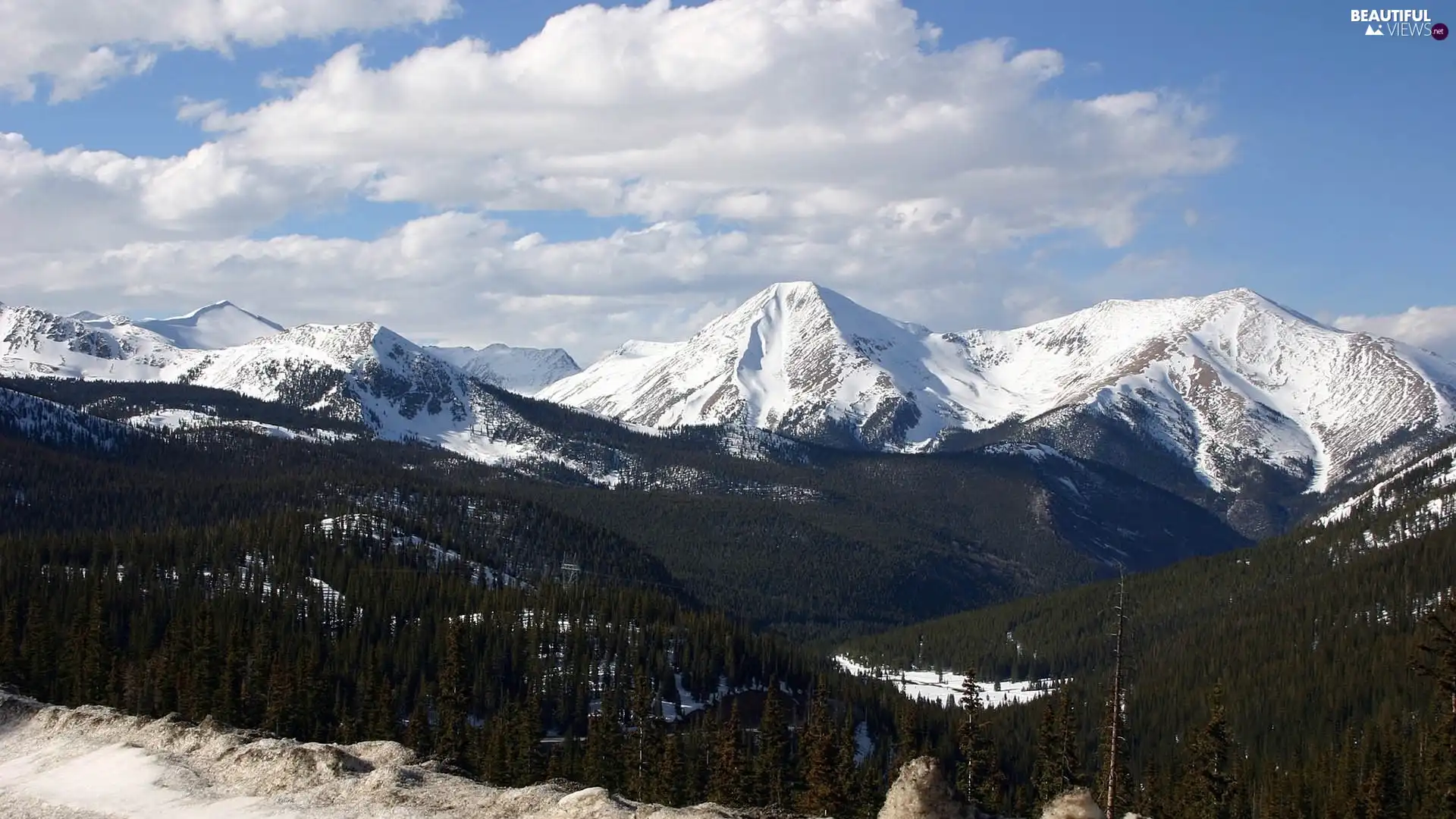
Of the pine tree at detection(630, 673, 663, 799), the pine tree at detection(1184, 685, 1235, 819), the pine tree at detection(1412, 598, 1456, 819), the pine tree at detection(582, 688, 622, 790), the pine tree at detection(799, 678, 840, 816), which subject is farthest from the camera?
the pine tree at detection(582, 688, 622, 790)

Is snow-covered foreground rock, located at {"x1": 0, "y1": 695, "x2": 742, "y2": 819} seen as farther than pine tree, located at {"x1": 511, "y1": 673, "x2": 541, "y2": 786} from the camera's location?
No

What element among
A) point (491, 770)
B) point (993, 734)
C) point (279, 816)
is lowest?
point (993, 734)

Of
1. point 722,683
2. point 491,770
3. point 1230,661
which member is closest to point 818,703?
point 491,770

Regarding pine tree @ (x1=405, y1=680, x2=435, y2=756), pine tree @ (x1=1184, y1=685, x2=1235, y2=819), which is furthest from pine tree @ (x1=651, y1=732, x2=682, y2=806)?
pine tree @ (x1=1184, y1=685, x2=1235, y2=819)

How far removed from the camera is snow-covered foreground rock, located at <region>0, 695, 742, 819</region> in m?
40.2

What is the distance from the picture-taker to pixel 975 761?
7888 cm

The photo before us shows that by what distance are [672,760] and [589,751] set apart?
32.9ft

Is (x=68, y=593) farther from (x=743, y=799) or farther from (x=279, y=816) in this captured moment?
(x=279, y=816)

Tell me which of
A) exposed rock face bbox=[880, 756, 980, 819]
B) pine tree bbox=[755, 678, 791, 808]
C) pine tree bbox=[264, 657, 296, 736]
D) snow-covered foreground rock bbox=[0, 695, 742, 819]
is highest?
exposed rock face bbox=[880, 756, 980, 819]

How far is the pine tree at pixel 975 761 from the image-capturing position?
76.2 metres

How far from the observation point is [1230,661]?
18138cm

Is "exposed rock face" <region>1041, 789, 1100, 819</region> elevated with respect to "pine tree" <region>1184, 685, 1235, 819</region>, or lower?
elevated

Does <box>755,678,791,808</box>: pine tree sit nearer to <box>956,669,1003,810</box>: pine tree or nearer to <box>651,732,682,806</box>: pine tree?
<box>651,732,682,806</box>: pine tree

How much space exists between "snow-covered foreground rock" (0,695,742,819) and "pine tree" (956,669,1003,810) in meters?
36.2
